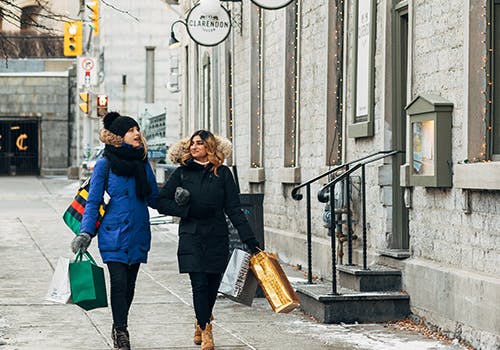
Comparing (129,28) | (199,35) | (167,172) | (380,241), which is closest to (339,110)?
(380,241)

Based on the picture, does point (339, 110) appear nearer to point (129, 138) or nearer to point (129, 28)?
point (129, 138)

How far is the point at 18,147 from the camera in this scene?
2363 inches

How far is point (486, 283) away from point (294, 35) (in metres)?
8.42

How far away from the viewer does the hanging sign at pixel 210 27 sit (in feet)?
65.1

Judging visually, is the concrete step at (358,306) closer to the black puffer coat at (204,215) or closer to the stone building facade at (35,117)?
the black puffer coat at (204,215)

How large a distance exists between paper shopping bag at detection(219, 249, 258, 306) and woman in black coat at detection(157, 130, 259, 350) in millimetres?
88

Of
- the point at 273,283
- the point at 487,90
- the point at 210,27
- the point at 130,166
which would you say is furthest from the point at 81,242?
the point at 210,27

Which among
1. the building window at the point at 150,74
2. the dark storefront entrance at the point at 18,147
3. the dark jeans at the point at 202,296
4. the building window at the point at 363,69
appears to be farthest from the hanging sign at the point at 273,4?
the dark storefront entrance at the point at 18,147

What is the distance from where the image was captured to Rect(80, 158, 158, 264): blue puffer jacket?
9.86m

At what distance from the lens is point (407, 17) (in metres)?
12.9

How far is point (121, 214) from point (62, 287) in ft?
2.36

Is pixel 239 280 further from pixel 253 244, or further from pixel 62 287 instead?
pixel 62 287

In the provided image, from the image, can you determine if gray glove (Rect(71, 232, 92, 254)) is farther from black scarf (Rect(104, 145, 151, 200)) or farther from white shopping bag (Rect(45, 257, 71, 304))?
black scarf (Rect(104, 145, 151, 200))

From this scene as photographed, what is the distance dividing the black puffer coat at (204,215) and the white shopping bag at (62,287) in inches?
35.3
